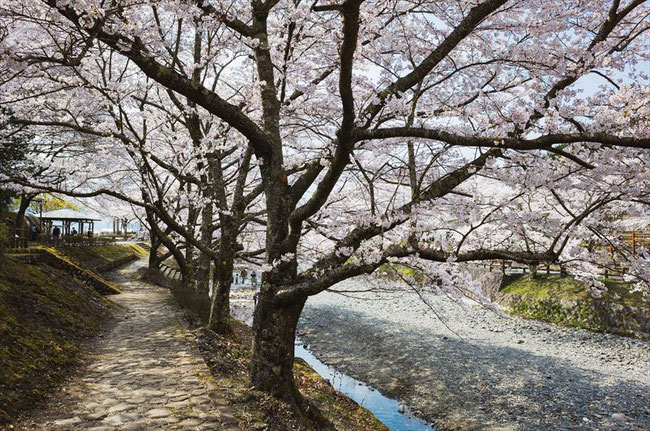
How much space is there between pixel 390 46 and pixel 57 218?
989 inches

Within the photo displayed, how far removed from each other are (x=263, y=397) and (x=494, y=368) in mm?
8026

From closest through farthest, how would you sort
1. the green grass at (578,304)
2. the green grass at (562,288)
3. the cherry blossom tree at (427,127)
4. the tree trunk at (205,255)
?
1. the cherry blossom tree at (427,127)
2. the tree trunk at (205,255)
3. the green grass at (578,304)
4. the green grass at (562,288)

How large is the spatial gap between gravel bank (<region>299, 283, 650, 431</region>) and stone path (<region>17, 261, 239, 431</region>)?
2.42m

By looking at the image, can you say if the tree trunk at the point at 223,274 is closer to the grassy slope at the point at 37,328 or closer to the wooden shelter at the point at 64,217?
the grassy slope at the point at 37,328

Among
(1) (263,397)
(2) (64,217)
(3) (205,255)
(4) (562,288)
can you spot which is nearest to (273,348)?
(1) (263,397)

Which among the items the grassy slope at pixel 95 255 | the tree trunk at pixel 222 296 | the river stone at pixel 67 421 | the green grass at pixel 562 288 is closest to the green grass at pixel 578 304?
the green grass at pixel 562 288

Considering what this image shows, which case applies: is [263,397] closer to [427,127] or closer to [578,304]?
[427,127]

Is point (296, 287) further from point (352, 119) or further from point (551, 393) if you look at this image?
point (551, 393)

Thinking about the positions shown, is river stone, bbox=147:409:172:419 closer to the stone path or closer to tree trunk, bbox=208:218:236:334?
the stone path

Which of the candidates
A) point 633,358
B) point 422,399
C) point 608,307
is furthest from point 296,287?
point 608,307

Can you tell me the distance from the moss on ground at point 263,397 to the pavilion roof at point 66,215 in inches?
849

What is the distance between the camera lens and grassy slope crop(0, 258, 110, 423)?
184 inches

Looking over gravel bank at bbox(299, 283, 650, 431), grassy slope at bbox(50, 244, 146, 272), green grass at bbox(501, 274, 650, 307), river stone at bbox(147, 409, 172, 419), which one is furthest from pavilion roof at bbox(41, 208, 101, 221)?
green grass at bbox(501, 274, 650, 307)

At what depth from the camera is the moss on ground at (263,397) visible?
466 centimetres
